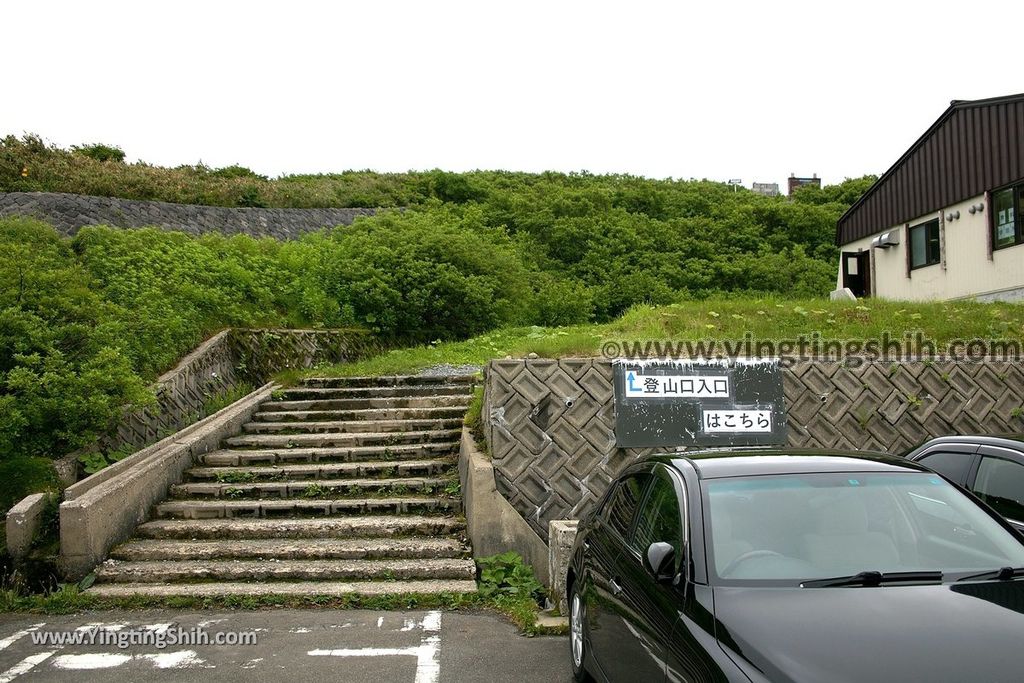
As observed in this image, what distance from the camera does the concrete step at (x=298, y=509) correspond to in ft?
26.7

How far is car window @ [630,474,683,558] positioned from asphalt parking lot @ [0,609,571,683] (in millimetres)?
1593

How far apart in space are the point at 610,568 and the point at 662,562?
2.82 feet

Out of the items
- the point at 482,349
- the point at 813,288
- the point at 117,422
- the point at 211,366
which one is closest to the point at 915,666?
the point at 117,422

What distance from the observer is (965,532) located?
3629 millimetres

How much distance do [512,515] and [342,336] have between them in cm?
784

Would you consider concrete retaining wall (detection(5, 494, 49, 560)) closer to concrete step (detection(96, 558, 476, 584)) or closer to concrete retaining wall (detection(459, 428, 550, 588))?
concrete step (detection(96, 558, 476, 584))

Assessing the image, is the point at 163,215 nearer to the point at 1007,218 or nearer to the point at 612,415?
the point at 612,415

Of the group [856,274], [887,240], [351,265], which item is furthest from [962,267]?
[351,265]

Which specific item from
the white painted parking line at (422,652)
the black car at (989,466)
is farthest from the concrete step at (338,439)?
the black car at (989,466)

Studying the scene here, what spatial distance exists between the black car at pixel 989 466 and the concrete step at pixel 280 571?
4.03 metres

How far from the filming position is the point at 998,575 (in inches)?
131

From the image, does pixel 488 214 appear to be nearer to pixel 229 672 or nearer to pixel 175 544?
pixel 175 544

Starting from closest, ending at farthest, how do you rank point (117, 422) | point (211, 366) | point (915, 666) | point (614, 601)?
point (915, 666)
point (614, 601)
point (117, 422)
point (211, 366)

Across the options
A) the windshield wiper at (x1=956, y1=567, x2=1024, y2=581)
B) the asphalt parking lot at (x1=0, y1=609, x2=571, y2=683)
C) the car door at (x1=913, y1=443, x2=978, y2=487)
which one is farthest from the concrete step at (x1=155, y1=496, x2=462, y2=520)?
the windshield wiper at (x1=956, y1=567, x2=1024, y2=581)
